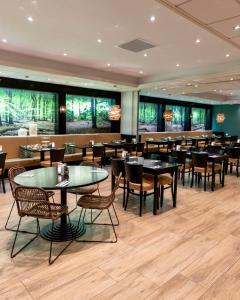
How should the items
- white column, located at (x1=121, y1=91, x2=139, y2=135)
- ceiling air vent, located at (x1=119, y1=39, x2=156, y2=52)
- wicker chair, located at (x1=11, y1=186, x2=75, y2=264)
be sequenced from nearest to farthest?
wicker chair, located at (x1=11, y1=186, x2=75, y2=264), ceiling air vent, located at (x1=119, y1=39, x2=156, y2=52), white column, located at (x1=121, y1=91, x2=139, y2=135)

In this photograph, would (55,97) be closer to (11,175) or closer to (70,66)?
(70,66)

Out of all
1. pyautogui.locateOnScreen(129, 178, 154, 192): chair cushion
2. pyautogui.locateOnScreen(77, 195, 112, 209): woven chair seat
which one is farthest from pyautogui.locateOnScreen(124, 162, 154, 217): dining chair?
pyautogui.locateOnScreen(77, 195, 112, 209): woven chair seat

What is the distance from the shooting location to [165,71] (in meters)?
8.52

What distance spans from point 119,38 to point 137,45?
627 millimetres

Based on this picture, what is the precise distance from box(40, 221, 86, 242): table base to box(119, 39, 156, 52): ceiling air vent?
4038 millimetres

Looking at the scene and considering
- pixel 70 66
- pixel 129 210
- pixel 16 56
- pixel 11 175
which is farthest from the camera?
pixel 70 66

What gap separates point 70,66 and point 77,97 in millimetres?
2890

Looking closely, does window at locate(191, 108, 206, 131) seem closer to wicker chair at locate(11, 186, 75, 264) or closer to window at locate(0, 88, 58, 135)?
window at locate(0, 88, 58, 135)

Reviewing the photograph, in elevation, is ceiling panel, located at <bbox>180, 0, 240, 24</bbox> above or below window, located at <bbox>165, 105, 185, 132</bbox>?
above

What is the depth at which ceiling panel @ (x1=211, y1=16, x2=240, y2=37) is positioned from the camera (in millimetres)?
3922

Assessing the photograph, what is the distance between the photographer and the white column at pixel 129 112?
34.6 feet

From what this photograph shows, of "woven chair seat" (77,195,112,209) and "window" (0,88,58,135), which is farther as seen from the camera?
"window" (0,88,58,135)

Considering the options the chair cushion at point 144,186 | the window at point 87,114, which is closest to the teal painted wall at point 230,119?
the window at point 87,114

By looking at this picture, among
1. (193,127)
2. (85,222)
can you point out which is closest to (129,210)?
(85,222)
